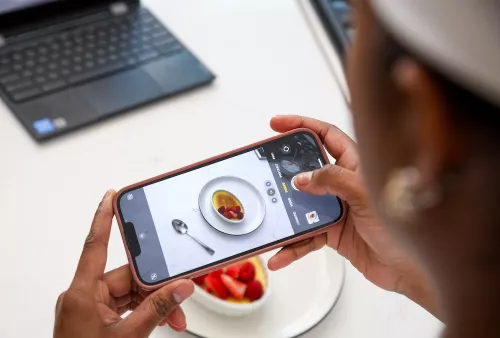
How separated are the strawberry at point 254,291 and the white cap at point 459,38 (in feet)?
1.32

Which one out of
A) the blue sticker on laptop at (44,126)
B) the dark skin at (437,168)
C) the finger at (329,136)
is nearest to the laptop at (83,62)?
the blue sticker on laptop at (44,126)

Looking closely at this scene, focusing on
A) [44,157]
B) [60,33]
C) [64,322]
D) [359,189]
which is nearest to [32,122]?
[44,157]

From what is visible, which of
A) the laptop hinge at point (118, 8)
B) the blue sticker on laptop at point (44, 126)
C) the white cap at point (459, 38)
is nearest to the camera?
the white cap at point (459, 38)

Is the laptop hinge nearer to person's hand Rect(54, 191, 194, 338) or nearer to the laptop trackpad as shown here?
the laptop trackpad

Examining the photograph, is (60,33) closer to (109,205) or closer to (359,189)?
(109,205)

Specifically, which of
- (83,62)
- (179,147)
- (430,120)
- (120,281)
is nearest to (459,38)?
(430,120)

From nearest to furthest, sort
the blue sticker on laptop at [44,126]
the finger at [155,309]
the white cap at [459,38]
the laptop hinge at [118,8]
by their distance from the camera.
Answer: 1. the white cap at [459,38]
2. the finger at [155,309]
3. the blue sticker on laptop at [44,126]
4. the laptop hinge at [118,8]

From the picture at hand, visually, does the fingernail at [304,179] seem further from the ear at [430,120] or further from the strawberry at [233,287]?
the ear at [430,120]

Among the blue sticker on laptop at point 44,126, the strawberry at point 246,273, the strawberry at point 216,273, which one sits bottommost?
the strawberry at point 246,273

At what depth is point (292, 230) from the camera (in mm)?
596

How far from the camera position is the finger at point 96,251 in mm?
561

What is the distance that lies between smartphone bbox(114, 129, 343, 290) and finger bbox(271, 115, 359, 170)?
2cm

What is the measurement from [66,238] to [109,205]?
10cm

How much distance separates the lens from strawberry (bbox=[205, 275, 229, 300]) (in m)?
0.62
